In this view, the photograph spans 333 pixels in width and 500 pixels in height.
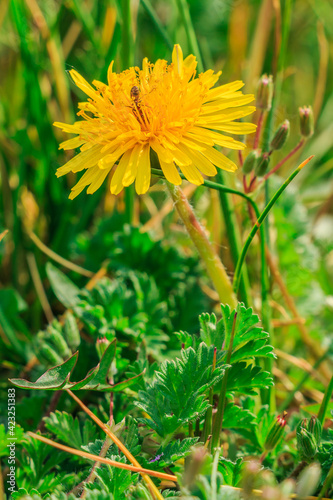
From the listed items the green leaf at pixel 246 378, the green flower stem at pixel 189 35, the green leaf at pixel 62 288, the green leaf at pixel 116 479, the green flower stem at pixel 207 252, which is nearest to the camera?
the green leaf at pixel 116 479

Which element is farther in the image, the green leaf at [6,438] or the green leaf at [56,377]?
the green leaf at [6,438]

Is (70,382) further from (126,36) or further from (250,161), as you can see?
(126,36)

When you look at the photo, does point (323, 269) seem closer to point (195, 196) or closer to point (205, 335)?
point (195, 196)

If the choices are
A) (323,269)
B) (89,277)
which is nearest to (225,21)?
(323,269)

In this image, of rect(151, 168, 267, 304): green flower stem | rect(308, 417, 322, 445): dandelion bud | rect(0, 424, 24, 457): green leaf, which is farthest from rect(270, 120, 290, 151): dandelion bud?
rect(0, 424, 24, 457): green leaf

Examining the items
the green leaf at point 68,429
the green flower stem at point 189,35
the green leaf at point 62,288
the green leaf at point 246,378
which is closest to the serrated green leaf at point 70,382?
the green leaf at point 68,429

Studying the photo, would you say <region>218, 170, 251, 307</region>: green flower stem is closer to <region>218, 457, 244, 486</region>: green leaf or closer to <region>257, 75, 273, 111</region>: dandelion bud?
<region>257, 75, 273, 111</region>: dandelion bud

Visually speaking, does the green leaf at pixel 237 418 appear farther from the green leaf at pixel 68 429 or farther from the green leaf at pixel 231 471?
the green leaf at pixel 68 429
